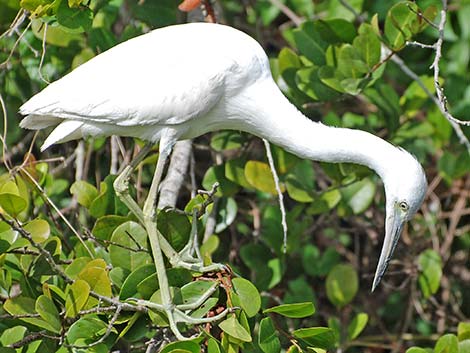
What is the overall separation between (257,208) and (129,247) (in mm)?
815

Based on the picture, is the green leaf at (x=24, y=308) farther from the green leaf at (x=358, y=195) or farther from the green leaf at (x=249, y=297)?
the green leaf at (x=358, y=195)

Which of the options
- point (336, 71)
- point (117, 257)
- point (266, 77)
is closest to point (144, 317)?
point (117, 257)

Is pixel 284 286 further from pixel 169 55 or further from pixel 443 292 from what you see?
pixel 169 55

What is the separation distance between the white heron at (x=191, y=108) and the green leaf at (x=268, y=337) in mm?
236

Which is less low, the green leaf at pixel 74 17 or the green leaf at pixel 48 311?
the green leaf at pixel 74 17

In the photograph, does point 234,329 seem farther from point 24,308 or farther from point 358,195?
point 358,195

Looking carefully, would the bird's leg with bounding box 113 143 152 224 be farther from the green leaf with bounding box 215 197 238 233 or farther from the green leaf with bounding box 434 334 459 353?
the green leaf with bounding box 434 334 459 353

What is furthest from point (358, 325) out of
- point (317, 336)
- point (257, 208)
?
point (317, 336)

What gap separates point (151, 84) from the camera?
2.24 metres

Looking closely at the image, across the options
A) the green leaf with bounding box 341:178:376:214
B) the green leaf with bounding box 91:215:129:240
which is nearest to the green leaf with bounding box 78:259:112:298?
the green leaf with bounding box 91:215:129:240

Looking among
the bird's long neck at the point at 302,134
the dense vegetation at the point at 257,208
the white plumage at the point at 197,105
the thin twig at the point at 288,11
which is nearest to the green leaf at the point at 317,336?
the dense vegetation at the point at 257,208

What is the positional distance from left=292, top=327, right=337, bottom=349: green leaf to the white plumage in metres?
0.33

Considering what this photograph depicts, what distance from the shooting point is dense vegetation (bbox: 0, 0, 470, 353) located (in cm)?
212

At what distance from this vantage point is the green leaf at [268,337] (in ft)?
6.60
